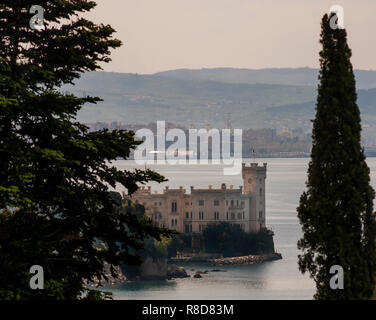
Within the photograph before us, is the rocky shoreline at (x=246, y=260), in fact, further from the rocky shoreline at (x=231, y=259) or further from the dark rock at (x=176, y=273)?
the dark rock at (x=176, y=273)

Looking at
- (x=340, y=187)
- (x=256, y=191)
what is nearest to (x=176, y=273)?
(x=256, y=191)

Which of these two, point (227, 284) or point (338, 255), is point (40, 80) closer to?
point (338, 255)

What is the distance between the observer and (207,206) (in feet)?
268

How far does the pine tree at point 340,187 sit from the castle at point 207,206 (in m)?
67.8

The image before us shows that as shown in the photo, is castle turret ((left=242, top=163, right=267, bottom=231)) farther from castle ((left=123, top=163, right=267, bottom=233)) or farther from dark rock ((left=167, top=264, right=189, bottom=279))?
dark rock ((left=167, top=264, right=189, bottom=279))

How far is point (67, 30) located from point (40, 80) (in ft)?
2.43

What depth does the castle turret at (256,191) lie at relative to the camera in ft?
274

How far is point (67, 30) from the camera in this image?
25.9 feet

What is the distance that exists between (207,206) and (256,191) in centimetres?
630

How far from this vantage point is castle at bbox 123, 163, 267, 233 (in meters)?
81.1

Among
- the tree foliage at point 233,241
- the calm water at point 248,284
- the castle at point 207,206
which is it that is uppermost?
the castle at point 207,206

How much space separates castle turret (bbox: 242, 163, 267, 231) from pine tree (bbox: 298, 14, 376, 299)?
71.8m

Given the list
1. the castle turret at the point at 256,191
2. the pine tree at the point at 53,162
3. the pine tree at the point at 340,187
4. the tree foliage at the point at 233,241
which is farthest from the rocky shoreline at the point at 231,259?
the pine tree at the point at 53,162
